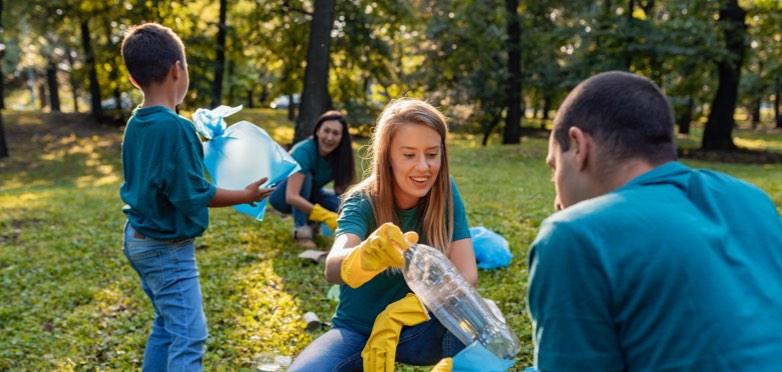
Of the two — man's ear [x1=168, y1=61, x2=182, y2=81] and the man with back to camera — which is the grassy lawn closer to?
man's ear [x1=168, y1=61, x2=182, y2=81]

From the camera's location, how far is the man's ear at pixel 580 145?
149cm

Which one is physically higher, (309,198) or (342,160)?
(342,160)

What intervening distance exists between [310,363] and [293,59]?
15.3m

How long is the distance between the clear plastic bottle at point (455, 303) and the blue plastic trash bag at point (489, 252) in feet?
9.62

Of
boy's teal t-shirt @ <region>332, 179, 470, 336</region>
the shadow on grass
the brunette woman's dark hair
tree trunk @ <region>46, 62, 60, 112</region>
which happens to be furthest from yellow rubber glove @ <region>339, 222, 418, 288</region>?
tree trunk @ <region>46, 62, 60, 112</region>

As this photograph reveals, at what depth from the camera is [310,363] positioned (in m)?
2.44

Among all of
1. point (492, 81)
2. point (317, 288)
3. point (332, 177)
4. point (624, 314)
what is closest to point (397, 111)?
point (624, 314)

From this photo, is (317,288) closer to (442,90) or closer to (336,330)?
(336,330)

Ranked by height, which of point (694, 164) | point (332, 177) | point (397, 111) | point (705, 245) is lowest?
point (694, 164)

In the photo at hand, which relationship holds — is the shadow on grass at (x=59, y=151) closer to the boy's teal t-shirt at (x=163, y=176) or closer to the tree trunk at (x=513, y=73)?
the tree trunk at (x=513, y=73)

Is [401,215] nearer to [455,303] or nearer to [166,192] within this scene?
[455,303]

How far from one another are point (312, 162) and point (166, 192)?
323cm

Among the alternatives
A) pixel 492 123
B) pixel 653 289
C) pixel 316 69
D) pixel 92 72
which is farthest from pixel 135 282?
pixel 92 72

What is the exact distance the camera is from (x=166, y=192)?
2.78 meters
